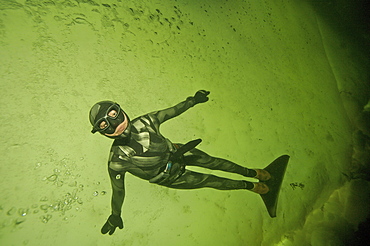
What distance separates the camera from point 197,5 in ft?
10.0

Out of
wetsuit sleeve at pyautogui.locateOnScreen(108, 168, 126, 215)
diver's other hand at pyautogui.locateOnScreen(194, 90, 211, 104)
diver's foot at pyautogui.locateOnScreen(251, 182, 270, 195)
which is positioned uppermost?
diver's other hand at pyautogui.locateOnScreen(194, 90, 211, 104)

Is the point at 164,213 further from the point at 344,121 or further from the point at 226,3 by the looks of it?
the point at 226,3

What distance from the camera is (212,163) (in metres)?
2.35

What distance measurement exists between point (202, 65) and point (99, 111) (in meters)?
1.70

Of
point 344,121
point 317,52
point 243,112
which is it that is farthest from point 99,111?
point 317,52

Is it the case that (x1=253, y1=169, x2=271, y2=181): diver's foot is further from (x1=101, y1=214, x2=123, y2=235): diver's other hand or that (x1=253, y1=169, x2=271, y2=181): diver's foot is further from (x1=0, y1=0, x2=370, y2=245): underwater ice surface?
(x1=101, y1=214, x2=123, y2=235): diver's other hand

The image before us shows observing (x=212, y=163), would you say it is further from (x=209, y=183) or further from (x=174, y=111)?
(x=174, y=111)

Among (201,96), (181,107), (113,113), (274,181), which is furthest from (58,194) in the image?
(274,181)

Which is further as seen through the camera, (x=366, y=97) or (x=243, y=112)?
(x=366, y=97)

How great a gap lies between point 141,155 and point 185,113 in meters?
0.90

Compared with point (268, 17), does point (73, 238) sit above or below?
below

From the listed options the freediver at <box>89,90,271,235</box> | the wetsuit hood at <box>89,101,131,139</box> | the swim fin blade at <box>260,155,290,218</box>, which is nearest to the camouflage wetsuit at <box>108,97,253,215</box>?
the freediver at <box>89,90,271,235</box>

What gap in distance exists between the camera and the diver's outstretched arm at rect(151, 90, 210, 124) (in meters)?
2.19

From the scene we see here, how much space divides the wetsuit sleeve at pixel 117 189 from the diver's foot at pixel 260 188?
1.60 meters
